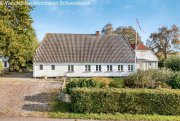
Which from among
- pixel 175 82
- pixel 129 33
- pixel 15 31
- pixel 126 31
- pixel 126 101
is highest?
pixel 126 31

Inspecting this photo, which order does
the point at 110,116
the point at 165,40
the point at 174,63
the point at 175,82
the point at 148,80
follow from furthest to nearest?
the point at 165,40 → the point at 174,63 → the point at 175,82 → the point at 148,80 → the point at 110,116

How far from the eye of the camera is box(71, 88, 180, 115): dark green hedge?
47.8 ft

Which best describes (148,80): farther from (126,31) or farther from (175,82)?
(126,31)

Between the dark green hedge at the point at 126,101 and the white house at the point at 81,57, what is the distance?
2082 centimetres

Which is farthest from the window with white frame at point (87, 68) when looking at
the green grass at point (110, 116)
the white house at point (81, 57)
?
the green grass at point (110, 116)

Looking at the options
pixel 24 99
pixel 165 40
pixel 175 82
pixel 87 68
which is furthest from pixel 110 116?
pixel 165 40

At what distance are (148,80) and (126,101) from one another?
6.26 m

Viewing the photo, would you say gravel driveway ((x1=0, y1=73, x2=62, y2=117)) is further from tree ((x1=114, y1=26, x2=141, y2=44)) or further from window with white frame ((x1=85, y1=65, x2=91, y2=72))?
tree ((x1=114, y1=26, x2=141, y2=44))

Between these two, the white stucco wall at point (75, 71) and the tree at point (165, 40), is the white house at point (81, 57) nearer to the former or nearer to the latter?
the white stucco wall at point (75, 71)

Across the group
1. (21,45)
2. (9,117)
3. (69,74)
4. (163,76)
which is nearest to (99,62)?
(69,74)

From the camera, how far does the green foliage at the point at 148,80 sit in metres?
19.9

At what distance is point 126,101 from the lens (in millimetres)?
14609

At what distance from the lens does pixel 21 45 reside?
34.2m

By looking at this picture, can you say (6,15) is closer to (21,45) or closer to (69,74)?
(21,45)
